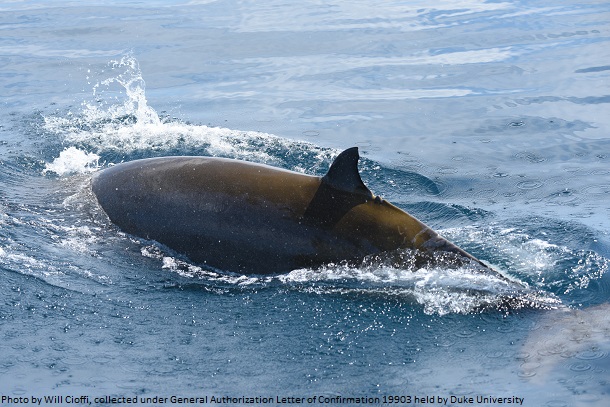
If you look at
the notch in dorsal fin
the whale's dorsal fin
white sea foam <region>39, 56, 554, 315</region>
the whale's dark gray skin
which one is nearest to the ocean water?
white sea foam <region>39, 56, 554, 315</region>

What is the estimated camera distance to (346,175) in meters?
8.04

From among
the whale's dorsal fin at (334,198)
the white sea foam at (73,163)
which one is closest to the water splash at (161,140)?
the white sea foam at (73,163)

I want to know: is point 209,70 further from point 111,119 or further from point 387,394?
point 387,394

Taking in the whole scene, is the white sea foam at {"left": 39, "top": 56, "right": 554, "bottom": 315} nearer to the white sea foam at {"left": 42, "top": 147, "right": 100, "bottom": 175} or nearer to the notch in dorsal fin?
the white sea foam at {"left": 42, "top": 147, "right": 100, "bottom": 175}

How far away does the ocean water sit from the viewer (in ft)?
23.1

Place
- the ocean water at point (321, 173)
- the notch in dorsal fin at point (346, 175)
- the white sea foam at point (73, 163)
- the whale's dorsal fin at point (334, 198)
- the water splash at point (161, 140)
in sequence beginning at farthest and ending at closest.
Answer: the water splash at point (161, 140) < the white sea foam at point (73, 163) < the whale's dorsal fin at point (334, 198) < the notch in dorsal fin at point (346, 175) < the ocean water at point (321, 173)

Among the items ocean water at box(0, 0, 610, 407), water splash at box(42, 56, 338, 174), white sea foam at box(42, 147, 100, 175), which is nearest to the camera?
ocean water at box(0, 0, 610, 407)

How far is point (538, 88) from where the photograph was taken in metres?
19.6

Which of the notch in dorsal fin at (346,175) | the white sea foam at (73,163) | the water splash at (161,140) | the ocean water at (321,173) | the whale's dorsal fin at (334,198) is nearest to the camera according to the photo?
the ocean water at (321,173)

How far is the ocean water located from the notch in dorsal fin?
30.1 inches

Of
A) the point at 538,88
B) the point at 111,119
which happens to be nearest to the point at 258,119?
the point at 111,119

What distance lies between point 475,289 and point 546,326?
0.81m

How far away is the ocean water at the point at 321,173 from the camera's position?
23.1 feet

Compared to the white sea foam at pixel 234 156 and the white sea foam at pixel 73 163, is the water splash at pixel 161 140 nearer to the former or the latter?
the white sea foam at pixel 234 156
